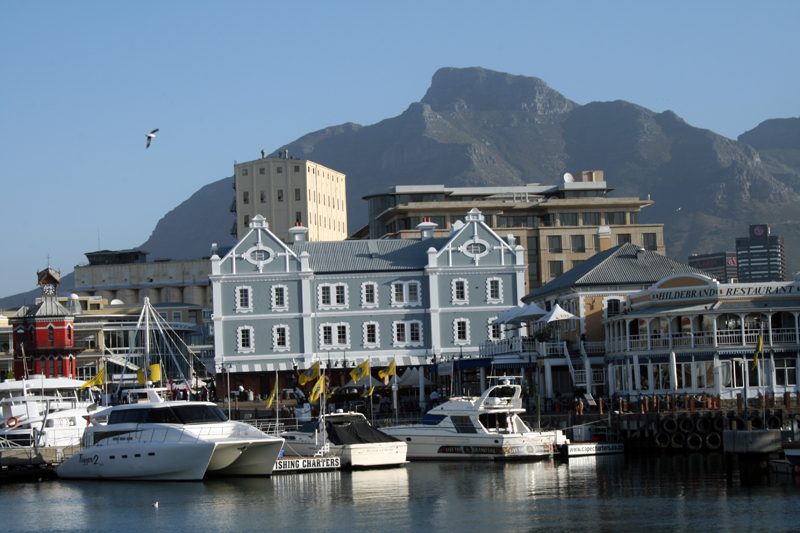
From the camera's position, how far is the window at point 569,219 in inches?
4328

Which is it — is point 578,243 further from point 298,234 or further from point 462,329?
point 298,234

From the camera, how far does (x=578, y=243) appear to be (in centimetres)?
10662

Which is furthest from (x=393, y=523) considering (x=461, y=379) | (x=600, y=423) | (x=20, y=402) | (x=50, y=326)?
(x=50, y=326)

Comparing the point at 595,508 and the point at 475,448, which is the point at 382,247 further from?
the point at 595,508

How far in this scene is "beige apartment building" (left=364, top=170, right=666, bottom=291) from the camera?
10562cm

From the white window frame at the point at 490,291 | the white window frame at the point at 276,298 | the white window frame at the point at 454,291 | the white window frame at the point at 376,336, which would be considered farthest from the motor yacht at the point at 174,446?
the white window frame at the point at 490,291

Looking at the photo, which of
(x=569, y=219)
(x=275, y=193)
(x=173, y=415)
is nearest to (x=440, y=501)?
(x=173, y=415)

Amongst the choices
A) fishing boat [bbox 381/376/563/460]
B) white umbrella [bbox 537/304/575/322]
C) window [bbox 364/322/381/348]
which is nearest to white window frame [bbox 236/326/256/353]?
window [bbox 364/322/381/348]

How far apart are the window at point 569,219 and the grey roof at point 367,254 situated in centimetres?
3755

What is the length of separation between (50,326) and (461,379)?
140ft

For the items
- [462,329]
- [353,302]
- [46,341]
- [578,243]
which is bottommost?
[462,329]

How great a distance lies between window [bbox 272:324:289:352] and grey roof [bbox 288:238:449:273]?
4.62 meters

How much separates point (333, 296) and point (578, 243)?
139ft

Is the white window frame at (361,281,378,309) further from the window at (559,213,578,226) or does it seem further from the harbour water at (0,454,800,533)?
the window at (559,213,578,226)
